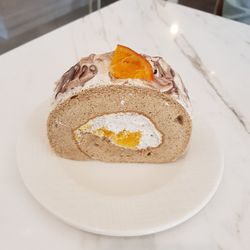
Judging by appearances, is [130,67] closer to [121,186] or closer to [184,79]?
[121,186]

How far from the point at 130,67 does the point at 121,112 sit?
9 cm

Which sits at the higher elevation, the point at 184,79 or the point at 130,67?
the point at 130,67

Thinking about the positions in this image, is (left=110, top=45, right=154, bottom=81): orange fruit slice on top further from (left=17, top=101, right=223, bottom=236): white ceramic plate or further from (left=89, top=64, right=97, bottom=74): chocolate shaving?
(left=17, top=101, right=223, bottom=236): white ceramic plate

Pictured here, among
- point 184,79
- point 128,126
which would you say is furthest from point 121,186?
point 184,79

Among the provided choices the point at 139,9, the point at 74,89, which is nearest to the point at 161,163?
the point at 74,89

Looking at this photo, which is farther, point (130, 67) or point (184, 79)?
point (184, 79)

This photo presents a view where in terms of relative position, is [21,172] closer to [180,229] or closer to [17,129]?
[17,129]

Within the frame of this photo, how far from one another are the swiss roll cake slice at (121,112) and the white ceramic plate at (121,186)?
0.10ft

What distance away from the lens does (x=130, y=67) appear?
0.70 metres

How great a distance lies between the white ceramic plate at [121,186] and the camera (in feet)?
2.00

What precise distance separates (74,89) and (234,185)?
1.17ft

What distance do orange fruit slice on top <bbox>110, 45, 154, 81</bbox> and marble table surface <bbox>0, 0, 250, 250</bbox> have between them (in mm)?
257

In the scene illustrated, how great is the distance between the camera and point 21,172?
690 millimetres

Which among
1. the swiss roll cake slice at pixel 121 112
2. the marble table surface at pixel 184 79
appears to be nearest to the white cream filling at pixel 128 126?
the swiss roll cake slice at pixel 121 112
